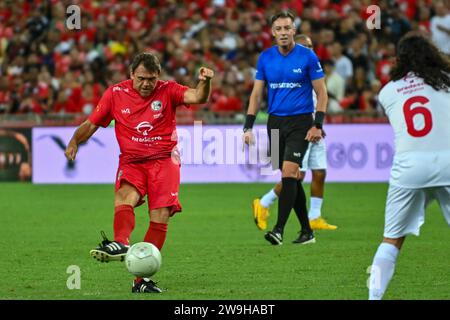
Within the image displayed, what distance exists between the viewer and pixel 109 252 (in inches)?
339

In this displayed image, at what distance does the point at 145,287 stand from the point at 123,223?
59cm

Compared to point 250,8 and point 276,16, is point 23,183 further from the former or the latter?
point 276,16

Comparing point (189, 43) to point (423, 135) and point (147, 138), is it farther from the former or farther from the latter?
point (423, 135)

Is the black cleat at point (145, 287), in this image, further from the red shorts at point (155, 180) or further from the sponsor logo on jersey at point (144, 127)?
the sponsor logo on jersey at point (144, 127)

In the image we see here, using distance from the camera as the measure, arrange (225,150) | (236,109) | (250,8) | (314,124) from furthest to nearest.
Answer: (250,8) → (236,109) → (225,150) → (314,124)

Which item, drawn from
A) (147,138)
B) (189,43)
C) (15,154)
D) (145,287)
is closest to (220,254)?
(147,138)

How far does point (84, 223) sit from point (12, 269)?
4715 millimetres

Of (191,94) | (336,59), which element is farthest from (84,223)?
(336,59)

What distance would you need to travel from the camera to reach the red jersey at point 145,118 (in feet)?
30.8

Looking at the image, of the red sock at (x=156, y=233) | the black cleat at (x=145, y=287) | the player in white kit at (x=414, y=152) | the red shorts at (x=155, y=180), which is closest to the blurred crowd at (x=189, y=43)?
the red shorts at (x=155, y=180)

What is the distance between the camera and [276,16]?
12.1 metres

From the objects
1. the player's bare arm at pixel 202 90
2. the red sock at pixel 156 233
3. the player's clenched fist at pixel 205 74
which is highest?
the player's clenched fist at pixel 205 74

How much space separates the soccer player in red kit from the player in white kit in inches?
77.4

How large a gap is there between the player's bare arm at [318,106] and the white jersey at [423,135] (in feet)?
12.5
